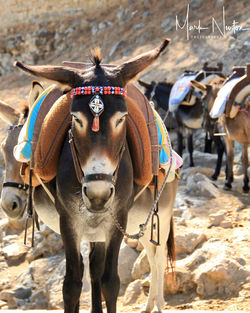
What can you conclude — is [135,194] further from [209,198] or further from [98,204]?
[209,198]

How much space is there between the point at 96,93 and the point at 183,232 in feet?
13.7

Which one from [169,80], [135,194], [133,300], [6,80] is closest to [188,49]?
[169,80]

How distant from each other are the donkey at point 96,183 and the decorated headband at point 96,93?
25 mm

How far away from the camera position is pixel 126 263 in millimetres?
7098

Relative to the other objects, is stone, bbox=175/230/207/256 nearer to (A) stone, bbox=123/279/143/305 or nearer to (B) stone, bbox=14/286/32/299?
(A) stone, bbox=123/279/143/305

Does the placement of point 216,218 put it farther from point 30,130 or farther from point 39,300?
point 30,130

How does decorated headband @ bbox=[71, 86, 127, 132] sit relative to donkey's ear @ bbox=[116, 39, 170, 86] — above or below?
below

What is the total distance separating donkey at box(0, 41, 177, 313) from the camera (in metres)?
3.17

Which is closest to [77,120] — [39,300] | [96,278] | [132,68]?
[132,68]

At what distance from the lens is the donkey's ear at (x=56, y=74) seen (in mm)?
3383

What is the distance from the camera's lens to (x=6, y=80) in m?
22.8

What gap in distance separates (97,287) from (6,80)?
A: 1980 cm

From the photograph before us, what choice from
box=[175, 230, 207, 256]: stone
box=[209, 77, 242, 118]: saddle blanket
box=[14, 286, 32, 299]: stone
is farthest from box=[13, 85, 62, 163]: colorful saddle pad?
box=[209, 77, 242, 118]: saddle blanket

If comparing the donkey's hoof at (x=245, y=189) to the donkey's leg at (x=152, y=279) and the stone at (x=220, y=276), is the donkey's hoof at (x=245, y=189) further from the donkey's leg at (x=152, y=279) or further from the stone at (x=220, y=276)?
the donkey's leg at (x=152, y=279)
